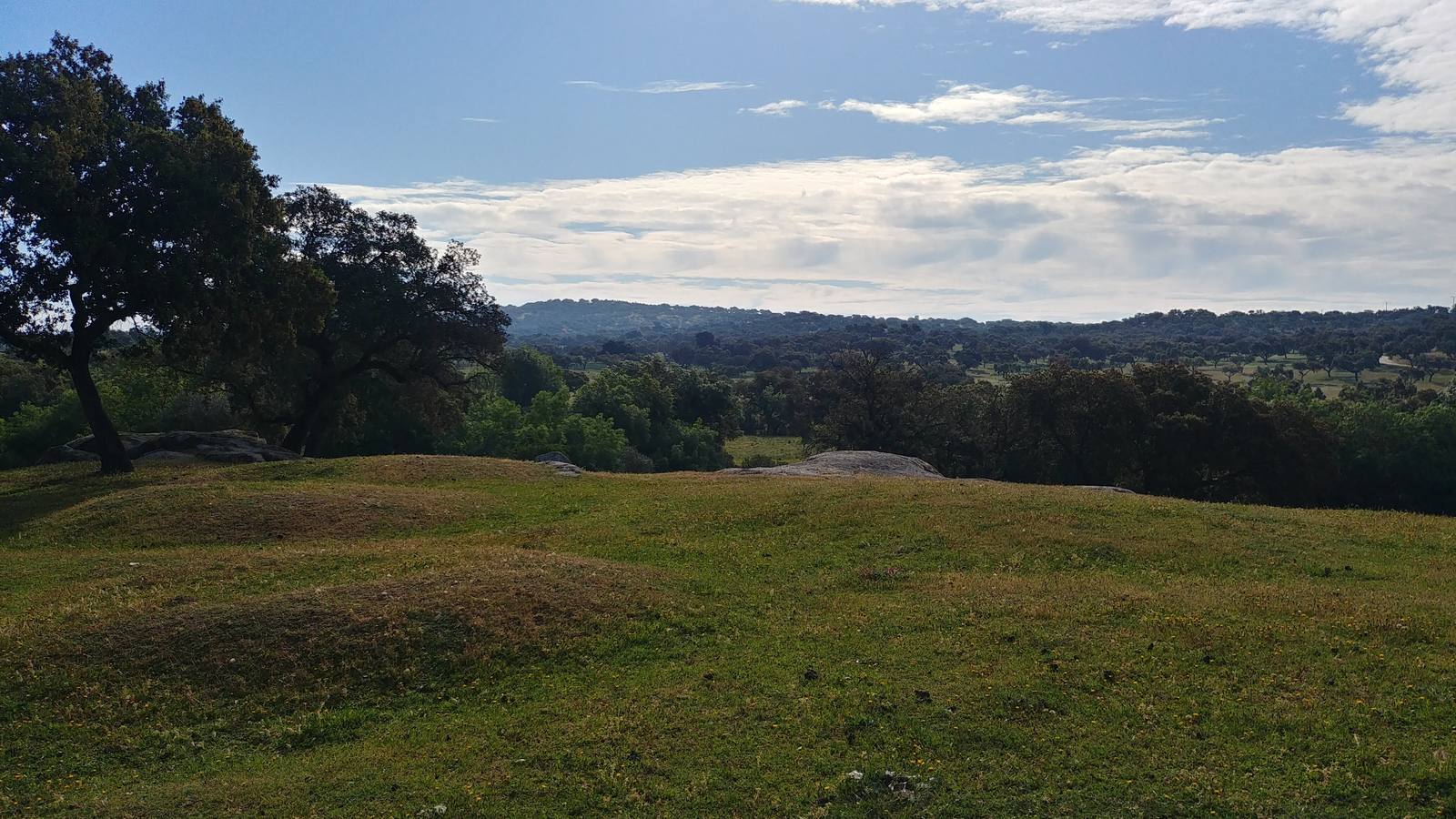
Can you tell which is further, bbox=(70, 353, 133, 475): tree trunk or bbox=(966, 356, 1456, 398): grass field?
bbox=(966, 356, 1456, 398): grass field

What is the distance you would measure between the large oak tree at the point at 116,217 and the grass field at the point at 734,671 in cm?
1042

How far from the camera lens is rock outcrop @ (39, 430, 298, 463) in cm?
3906

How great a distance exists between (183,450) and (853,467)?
104 feet

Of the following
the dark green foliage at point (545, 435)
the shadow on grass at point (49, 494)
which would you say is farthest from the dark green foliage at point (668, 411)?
the shadow on grass at point (49, 494)

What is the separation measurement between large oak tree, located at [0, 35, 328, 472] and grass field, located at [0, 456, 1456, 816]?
34.2ft

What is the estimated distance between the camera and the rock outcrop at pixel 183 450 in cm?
3906

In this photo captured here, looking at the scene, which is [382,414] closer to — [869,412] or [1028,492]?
[869,412]

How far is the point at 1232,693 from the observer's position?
13.8 meters

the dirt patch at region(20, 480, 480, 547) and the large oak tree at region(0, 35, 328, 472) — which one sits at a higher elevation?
the large oak tree at region(0, 35, 328, 472)

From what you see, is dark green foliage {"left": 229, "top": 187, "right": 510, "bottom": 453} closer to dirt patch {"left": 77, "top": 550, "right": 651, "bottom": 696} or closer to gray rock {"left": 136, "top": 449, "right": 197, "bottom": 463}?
gray rock {"left": 136, "top": 449, "right": 197, "bottom": 463}

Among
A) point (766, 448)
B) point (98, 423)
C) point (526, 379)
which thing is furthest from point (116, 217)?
point (526, 379)

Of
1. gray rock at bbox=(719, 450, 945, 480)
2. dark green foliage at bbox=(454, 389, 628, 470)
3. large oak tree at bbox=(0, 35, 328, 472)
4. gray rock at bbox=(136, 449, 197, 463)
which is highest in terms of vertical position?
large oak tree at bbox=(0, 35, 328, 472)

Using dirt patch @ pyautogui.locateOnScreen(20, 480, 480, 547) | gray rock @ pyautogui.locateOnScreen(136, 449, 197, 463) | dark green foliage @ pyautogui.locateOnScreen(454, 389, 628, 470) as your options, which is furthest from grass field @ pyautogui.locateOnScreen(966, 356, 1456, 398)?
dirt patch @ pyautogui.locateOnScreen(20, 480, 480, 547)

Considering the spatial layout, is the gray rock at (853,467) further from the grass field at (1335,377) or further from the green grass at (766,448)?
the grass field at (1335,377)
